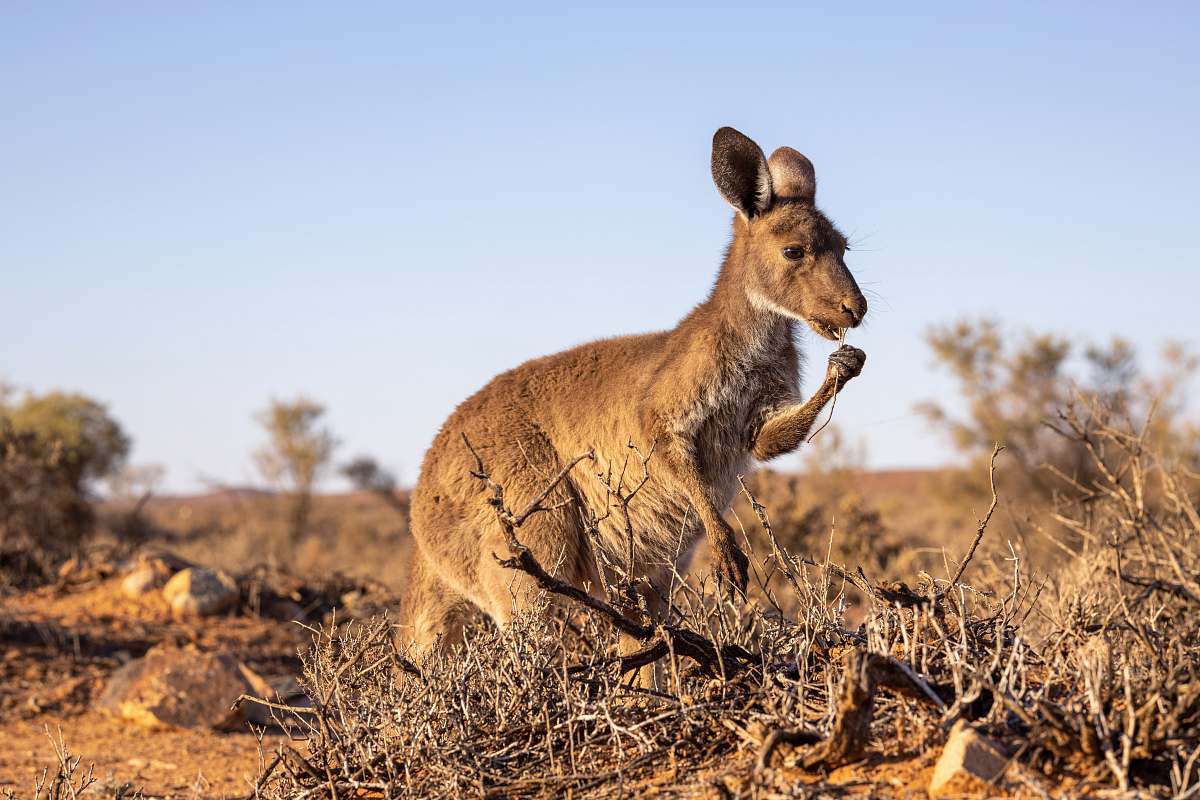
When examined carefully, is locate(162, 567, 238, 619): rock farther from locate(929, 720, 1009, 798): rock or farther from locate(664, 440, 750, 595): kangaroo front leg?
locate(929, 720, 1009, 798): rock

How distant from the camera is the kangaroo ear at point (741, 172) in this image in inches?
262

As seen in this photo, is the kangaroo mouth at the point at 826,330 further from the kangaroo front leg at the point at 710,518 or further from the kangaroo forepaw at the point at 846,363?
the kangaroo front leg at the point at 710,518

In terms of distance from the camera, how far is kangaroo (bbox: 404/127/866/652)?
647 centimetres

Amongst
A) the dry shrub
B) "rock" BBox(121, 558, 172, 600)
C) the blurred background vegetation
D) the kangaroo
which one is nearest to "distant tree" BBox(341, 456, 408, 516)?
the blurred background vegetation

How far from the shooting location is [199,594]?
11.8 meters

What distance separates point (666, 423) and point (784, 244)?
3.71 feet

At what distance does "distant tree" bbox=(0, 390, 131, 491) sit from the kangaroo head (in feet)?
70.3

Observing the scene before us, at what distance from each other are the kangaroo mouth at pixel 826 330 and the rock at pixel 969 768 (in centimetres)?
301

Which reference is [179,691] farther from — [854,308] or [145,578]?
[854,308]

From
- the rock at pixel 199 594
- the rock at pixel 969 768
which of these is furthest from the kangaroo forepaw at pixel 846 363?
the rock at pixel 199 594

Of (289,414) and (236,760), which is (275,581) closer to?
(236,760)

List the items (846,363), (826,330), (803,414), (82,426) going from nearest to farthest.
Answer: (846,363), (803,414), (826,330), (82,426)

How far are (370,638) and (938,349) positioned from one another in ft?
61.7

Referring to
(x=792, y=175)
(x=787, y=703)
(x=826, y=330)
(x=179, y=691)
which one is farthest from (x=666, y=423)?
(x=179, y=691)
